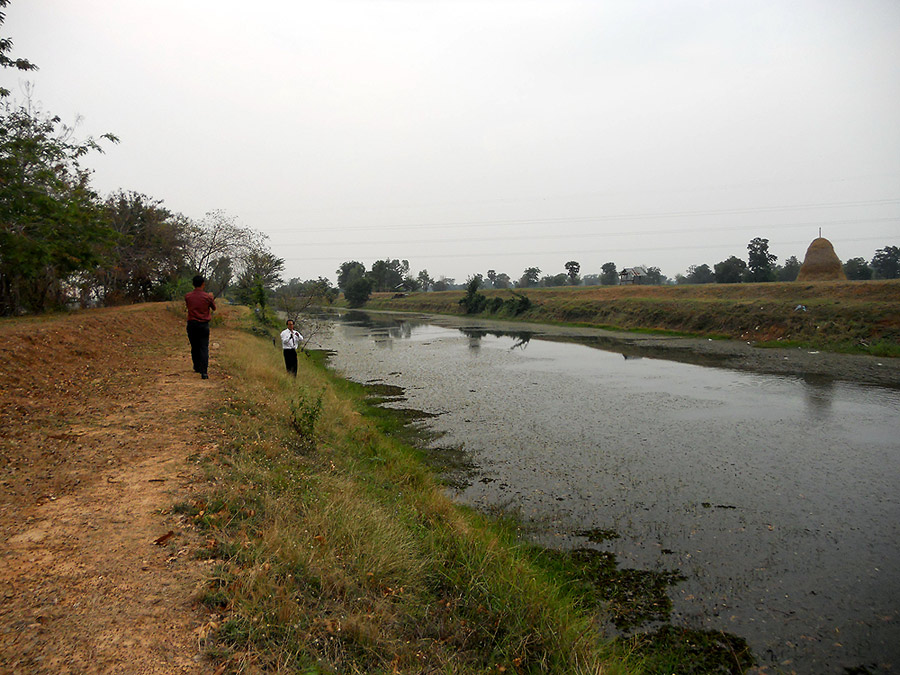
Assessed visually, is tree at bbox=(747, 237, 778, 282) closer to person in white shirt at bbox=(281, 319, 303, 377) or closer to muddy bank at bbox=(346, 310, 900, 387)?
muddy bank at bbox=(346, 310, 900, 387)

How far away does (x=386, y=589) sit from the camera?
416cm

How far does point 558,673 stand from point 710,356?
22.6m

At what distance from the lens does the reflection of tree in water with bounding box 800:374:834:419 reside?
12172mm

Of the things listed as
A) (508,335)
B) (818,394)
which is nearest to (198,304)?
(818,394)

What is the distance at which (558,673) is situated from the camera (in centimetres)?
364

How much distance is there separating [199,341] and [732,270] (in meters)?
66.1

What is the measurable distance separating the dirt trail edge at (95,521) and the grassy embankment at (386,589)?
29 cm

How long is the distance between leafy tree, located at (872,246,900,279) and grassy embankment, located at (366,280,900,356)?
38716mm

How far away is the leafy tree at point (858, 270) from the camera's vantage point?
55.6m

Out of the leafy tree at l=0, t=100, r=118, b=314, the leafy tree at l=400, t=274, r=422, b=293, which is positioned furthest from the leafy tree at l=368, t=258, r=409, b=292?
the leafy tree at l=0, t=100, r=118, b=314

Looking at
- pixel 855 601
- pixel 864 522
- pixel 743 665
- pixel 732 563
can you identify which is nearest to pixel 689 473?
pixel 864 522

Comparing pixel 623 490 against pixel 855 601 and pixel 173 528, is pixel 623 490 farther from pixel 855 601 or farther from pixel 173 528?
pixel 173 528

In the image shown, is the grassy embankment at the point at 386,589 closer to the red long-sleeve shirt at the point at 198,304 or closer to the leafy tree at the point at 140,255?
the red long-sleeve shirt at the point at 198,304

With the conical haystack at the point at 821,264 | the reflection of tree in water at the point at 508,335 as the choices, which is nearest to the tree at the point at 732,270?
the conical haystack at the point at 821,264
